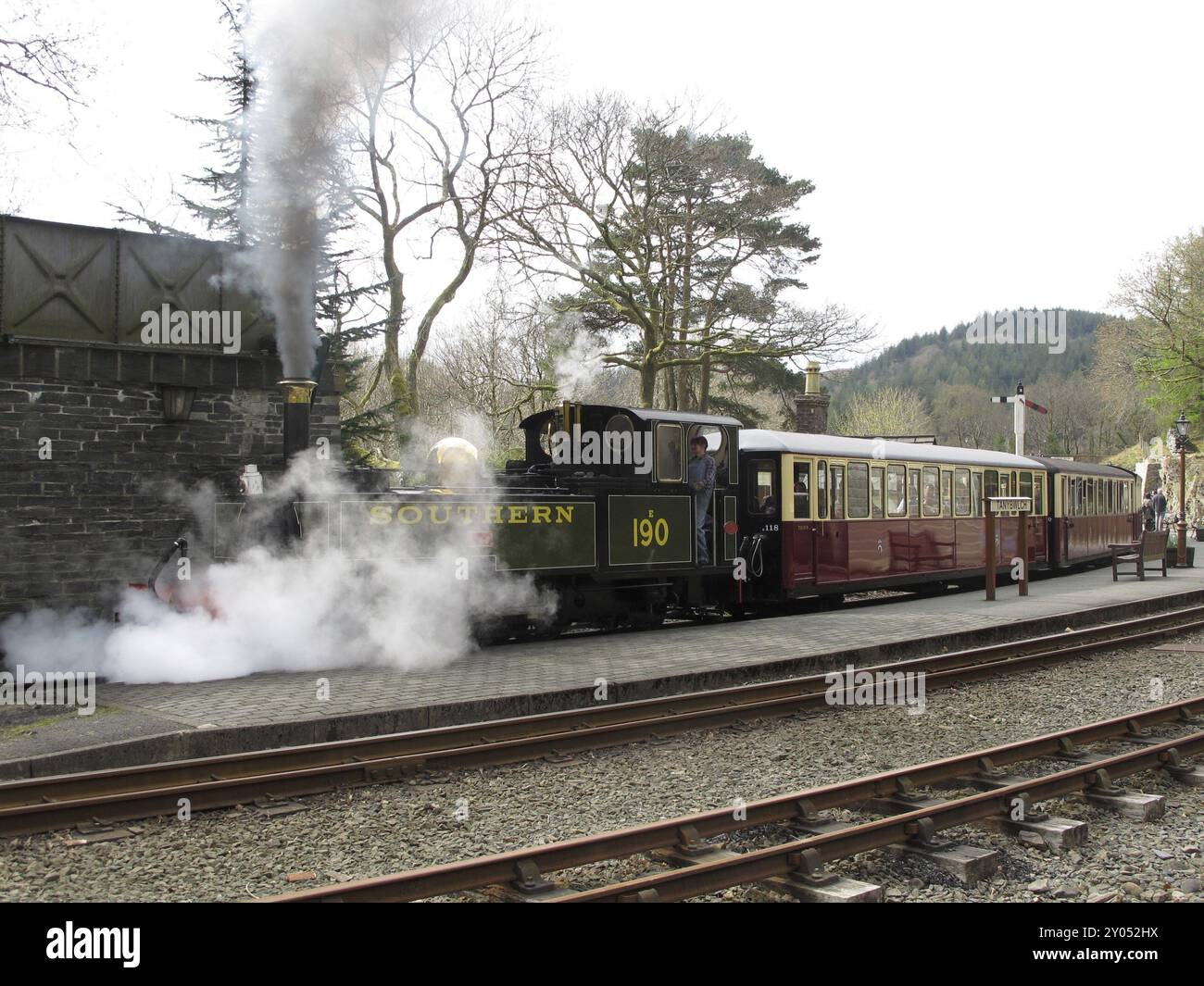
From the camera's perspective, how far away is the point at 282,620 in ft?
29.6

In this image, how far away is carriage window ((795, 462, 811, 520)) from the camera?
1365cm

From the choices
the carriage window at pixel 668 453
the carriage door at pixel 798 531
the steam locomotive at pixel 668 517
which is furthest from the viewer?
the carriage door at pixel 798 531

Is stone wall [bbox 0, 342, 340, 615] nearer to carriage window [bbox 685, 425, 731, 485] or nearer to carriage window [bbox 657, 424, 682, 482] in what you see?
carriage window [bbox 657, 424, 682, 482]

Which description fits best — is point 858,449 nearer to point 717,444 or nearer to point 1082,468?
point 717,444

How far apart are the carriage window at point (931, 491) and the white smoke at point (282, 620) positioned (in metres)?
8.95

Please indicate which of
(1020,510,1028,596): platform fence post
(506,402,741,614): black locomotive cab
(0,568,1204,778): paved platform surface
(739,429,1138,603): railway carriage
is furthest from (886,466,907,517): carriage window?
(506,402,741,614): black locomotive cab

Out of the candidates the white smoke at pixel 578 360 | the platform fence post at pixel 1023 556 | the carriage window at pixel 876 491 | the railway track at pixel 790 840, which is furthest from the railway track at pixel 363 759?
the white smoke at pixel 578 360

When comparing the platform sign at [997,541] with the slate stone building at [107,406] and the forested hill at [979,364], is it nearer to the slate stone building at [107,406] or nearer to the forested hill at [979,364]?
the slate stone building at [107,406]

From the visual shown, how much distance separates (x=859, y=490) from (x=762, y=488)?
1923mm

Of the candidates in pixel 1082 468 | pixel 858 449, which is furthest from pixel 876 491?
pixel 1082 468

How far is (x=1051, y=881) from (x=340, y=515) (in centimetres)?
657

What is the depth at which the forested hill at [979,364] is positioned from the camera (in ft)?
331

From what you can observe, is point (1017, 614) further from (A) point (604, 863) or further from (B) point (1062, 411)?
(B) point (1062, 411)

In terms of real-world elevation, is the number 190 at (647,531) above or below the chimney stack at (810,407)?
below
